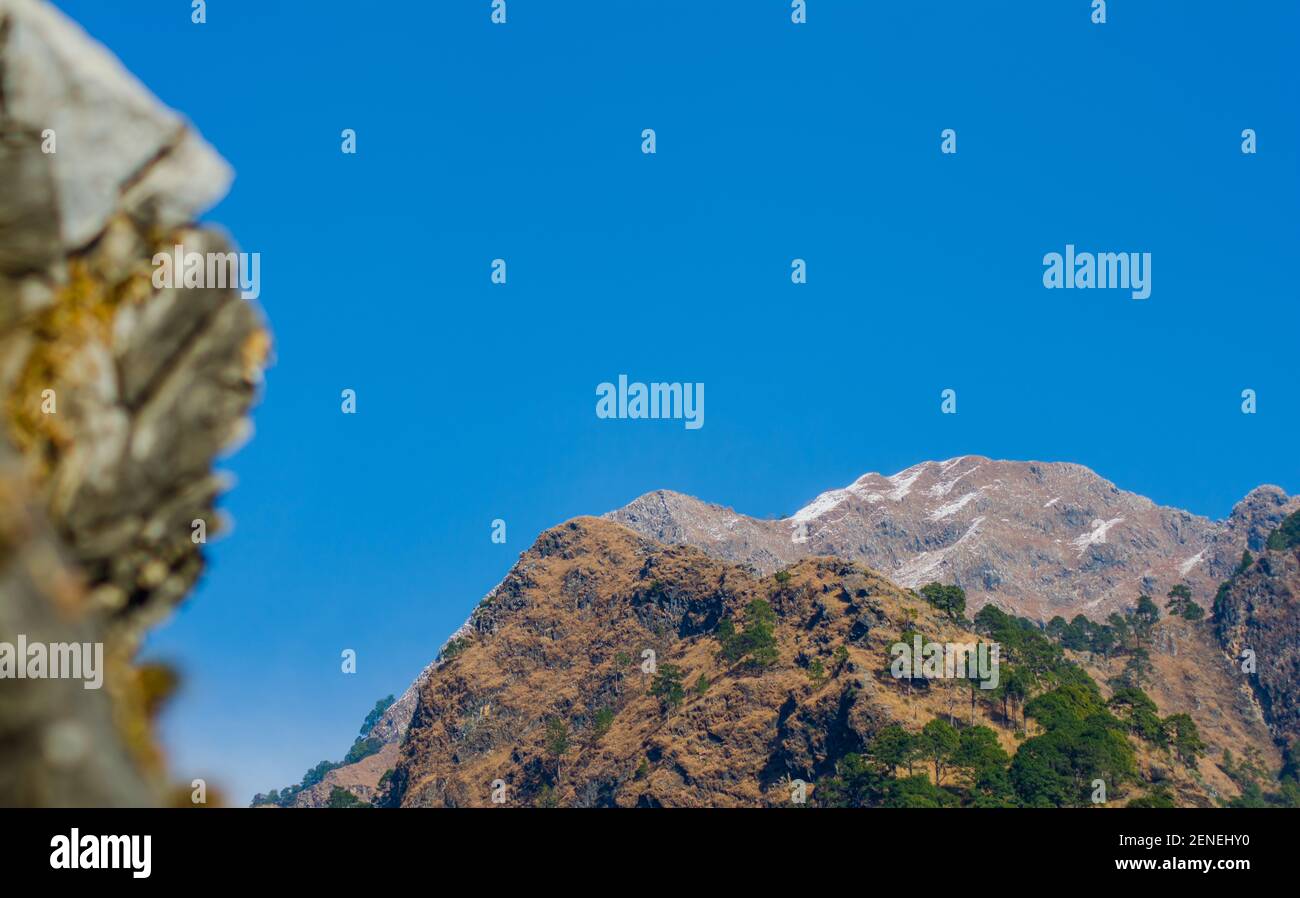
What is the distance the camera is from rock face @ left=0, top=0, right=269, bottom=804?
12.8m

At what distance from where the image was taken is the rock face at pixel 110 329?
12.8 metres

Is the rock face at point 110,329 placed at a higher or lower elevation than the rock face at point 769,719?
higher

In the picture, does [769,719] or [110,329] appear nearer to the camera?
[110,329]

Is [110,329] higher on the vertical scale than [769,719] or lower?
higher

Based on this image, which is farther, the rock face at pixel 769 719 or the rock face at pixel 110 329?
the rock face at pixel 769 719

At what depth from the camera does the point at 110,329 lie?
13.7 meters

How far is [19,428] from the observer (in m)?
12.6
